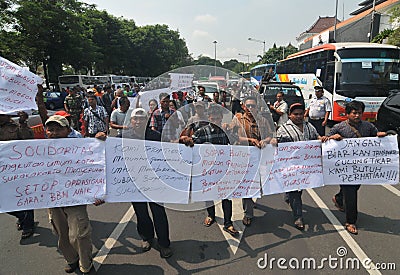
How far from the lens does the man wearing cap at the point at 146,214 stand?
9.72 feet

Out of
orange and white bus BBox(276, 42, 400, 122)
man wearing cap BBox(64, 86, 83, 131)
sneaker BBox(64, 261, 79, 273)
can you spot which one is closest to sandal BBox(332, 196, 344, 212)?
sneaker BBox(64, 261, 79, 273)

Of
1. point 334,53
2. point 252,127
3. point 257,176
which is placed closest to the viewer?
point 257,176

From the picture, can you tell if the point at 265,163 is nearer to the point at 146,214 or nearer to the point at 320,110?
the point at 146,214

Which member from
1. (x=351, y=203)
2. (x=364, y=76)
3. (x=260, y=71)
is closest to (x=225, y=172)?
(x=351, y=203)

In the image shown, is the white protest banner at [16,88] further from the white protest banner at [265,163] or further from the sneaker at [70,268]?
the white protest banner at [265,163]

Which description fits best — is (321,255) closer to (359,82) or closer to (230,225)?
(230,225)

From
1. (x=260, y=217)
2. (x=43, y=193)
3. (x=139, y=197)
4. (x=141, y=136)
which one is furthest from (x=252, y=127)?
(x=43, y=193)

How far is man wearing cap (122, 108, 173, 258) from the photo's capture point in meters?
2.96

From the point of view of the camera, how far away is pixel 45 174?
274cm

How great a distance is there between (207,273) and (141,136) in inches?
62.5

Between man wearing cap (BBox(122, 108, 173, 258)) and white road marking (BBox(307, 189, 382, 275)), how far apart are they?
2.05 m

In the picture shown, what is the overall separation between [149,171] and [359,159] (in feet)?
8.49

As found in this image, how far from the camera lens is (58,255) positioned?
3021 mm

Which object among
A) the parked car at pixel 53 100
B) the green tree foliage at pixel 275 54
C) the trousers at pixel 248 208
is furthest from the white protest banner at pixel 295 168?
the green tree foliage at pixel 275 54
